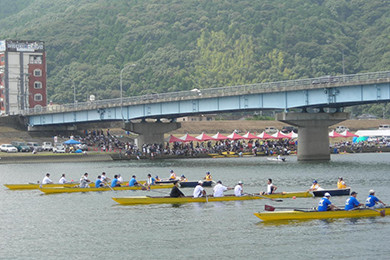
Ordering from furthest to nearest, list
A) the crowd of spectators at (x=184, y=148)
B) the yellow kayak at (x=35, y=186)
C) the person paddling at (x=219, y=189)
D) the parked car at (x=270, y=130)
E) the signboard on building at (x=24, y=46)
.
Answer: the signboard on building at (x=24, y=46), the parked car at (x=270, y=130), the crowd of spectators at (x=184, y=148), the yellow kayak at (x=35, y=186), the person paddling at (x=219, y=189)

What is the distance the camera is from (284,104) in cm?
9488

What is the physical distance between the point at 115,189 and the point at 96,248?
82.2ft

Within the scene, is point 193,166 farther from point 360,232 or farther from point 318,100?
point 360,232

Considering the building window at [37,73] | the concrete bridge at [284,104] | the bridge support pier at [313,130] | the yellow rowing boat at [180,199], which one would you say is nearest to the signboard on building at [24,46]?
the building window at [37,73]

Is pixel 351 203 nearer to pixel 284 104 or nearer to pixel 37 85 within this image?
pixel 284 104

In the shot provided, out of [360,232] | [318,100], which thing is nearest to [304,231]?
[360,232]

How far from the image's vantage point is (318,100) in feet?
295

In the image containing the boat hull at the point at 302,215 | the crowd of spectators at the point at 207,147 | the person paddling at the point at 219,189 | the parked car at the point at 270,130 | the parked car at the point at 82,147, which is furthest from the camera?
the parked car at the point at 270,130

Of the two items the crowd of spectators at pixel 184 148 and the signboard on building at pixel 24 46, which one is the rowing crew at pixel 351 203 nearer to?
the crowd of spectators at pixel 184 148

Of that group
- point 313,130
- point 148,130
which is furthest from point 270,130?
point 313,130

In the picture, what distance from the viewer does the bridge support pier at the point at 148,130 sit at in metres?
119

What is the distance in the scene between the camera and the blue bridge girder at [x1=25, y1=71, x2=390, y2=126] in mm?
85000

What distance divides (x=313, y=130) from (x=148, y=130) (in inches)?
1348

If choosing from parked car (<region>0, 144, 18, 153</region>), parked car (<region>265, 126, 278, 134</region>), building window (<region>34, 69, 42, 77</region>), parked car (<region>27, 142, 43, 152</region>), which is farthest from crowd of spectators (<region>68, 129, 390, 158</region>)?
building window (<region>34, 69, 42, 77</region>)
